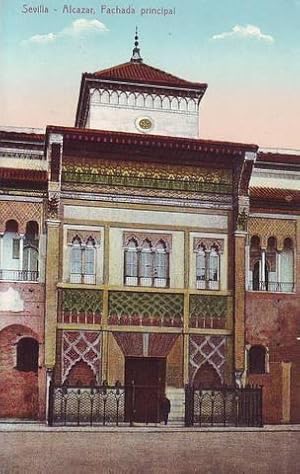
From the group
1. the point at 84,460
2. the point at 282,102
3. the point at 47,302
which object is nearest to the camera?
the point at 84,460

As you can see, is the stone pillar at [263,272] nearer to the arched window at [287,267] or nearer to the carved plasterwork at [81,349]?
the arched window at [287,267]

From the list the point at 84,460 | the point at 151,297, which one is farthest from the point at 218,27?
the point at 84,460

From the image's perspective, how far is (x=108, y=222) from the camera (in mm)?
7512

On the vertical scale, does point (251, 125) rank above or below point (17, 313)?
above

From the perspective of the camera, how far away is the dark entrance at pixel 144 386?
7332mm

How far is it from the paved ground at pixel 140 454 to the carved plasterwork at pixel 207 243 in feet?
4.61

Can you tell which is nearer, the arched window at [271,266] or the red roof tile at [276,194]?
the arched window at [271,266]

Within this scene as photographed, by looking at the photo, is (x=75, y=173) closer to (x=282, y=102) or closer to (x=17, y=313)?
(x=17, y=313)

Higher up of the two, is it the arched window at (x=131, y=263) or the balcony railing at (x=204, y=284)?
the arched window at (x=131, y=263)

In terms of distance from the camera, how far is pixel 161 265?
7613 millimetres

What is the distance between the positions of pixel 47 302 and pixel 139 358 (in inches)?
28.3

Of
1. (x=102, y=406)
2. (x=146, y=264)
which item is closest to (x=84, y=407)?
(x=102, y=406)

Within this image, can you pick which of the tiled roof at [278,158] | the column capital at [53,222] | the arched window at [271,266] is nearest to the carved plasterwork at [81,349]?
the column capital at [53,222]

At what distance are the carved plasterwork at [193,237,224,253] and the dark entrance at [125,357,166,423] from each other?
79 centimetres
